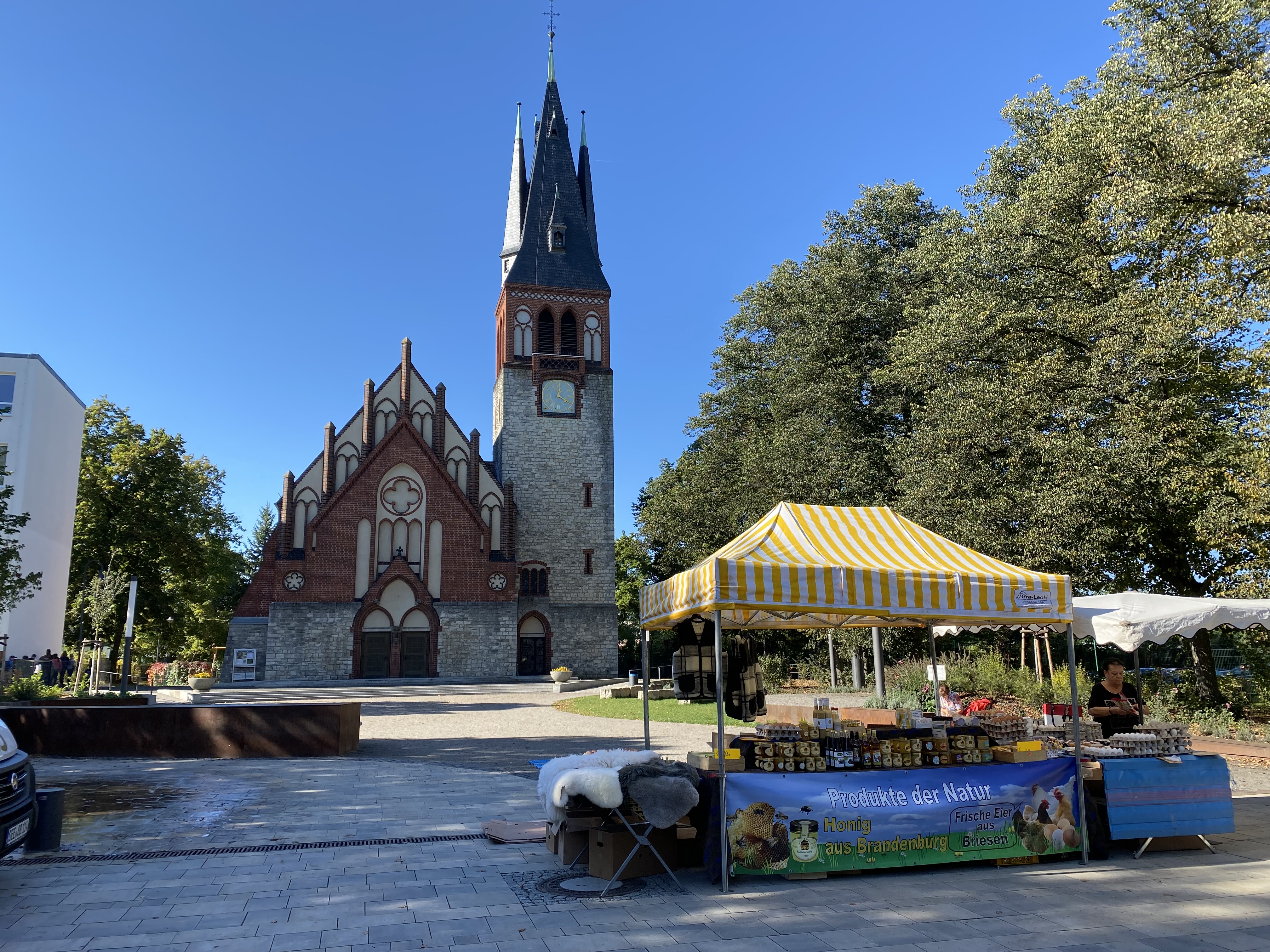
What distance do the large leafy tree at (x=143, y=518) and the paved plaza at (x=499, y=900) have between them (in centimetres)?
3181

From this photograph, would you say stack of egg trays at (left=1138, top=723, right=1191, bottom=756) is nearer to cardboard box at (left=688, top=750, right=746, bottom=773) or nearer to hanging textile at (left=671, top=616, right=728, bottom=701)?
cardboard box at (left=688, top=750, right=746, bottom=773)

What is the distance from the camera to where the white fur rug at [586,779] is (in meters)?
6.11

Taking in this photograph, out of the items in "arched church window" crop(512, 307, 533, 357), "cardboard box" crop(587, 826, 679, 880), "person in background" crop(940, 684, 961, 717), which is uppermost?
"arched church window" crop(512, 307, 533, 357)

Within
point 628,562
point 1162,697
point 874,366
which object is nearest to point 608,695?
point 874,366

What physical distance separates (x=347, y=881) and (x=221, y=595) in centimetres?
5571

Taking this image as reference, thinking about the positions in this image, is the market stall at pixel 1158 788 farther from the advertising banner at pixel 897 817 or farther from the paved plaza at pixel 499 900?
the advertising banner at pixel 897 817

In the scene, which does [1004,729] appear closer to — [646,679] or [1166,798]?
[1166,798]

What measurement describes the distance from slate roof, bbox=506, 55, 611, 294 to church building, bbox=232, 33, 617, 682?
11 cm

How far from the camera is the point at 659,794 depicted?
6172 millimetres

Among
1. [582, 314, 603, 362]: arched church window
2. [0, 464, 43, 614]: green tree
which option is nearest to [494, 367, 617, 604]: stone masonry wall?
[582, 314, 603, 362]: arched church window

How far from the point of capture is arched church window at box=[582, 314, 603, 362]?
44.0m

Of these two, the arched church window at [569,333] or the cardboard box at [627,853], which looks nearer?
the cardboard box at [627,853]

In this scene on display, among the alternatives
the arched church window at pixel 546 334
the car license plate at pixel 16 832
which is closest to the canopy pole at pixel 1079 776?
the car license plate at pixel 16 832

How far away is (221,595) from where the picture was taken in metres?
55.6
